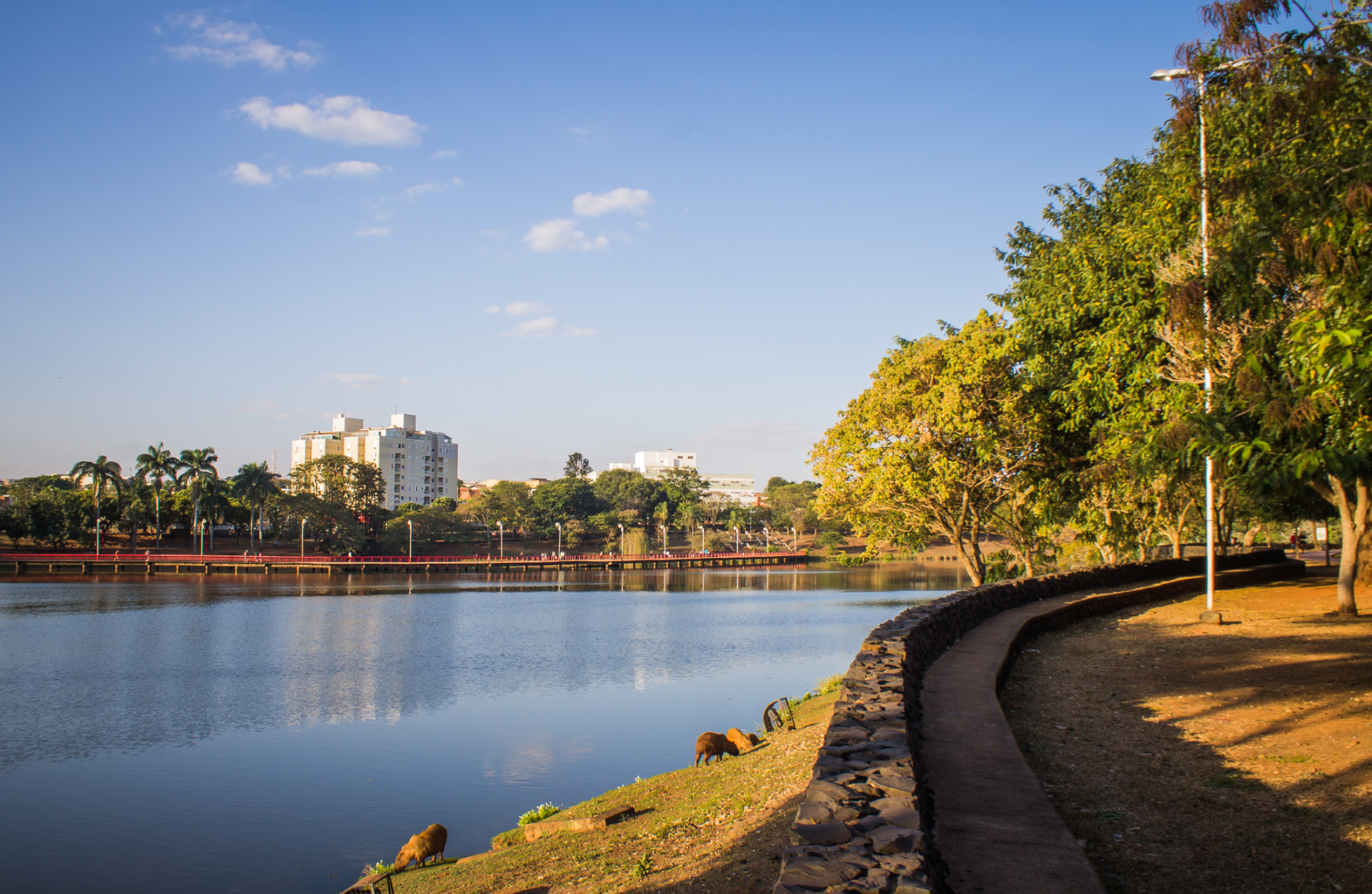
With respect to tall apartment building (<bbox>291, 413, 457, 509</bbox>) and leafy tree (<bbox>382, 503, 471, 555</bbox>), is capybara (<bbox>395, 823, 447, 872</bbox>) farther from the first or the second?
tall apartment building (<bbox>291, 413, 457, 509</bbox>)

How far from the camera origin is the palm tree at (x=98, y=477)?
289 ft

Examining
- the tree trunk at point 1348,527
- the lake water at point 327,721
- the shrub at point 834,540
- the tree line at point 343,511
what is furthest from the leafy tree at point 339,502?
the tree trunk at point 1348,527

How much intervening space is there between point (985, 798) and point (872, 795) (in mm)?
1694

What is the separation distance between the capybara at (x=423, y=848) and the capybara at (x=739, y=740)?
5002 millimetres

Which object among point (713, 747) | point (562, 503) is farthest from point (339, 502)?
point (713, 747)

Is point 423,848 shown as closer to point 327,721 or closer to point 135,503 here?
point 327,721

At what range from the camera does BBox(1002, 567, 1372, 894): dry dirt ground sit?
6.18 metres

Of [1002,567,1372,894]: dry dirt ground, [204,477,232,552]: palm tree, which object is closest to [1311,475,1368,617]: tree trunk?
[1002,567,1372,894]: dry dirt ground

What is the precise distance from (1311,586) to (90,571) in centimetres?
9191

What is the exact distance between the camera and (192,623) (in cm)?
3912

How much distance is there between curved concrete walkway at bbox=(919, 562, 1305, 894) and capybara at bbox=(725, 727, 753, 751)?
368 centimetres

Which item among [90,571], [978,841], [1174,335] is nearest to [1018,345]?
[1174,335]

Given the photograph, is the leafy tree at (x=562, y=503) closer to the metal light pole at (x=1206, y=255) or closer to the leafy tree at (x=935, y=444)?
the leafy tree at (x=935, y=444)

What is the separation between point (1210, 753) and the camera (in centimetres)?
884
